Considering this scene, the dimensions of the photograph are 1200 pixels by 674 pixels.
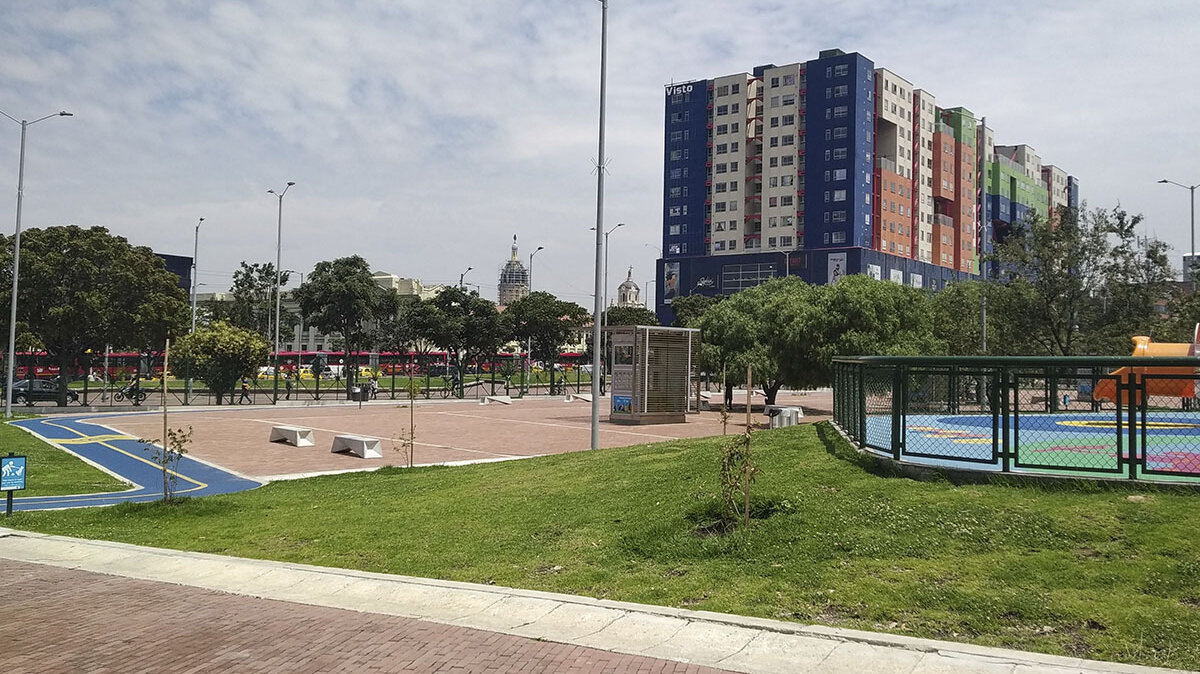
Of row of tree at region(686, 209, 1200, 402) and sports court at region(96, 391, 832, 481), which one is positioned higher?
row of tree at region(686, 209, 1200, 402)

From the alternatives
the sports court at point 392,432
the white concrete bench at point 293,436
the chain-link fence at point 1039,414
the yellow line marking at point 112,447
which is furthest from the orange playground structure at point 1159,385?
the white concrete bench at point 293,436

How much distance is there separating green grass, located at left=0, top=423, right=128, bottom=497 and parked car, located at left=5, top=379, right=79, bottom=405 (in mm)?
22484

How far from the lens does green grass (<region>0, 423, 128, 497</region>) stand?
16578 mm

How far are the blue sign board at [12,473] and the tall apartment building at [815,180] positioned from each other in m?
94.9

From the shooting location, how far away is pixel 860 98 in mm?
104312

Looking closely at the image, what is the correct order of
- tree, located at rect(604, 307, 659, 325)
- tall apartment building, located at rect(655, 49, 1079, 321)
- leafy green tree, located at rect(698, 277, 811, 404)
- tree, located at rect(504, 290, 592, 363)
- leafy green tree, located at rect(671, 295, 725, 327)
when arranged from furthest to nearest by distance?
tall apartment building, located at rect(655, 49, 1079, 321) < tree, located at rect(604, 307, 659, 325) < leafy green tree, located at rect(671, 295, 725, 327) < tree, located at rect(504, 290, 592, 363) < leafy green tree, located at rect(698, 277, 811, 404)

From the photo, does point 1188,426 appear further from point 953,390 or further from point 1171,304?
point 1171,304

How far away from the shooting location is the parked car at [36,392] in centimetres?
4388

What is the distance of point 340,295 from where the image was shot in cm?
6347

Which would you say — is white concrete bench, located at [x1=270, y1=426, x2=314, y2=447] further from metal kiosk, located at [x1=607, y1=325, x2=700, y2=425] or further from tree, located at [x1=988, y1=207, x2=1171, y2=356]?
tree, located at [x1=988, y1=207, x2=1171, y2=356]

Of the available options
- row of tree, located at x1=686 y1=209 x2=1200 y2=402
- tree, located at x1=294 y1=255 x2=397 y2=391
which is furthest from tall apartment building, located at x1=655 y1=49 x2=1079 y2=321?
row of tree, located at x1=686 y1=209 x2=1200 y2=402

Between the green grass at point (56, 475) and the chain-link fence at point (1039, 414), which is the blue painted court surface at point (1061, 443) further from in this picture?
the green grass at point (56, 475)

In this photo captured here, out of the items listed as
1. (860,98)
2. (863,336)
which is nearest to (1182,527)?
(863,336)

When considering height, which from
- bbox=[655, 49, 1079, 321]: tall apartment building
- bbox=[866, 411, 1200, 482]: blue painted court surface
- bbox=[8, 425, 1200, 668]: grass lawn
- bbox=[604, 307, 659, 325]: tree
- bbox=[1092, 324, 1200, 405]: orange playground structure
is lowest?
bbox=[8, 425, 1200, 668]: grass lawn
